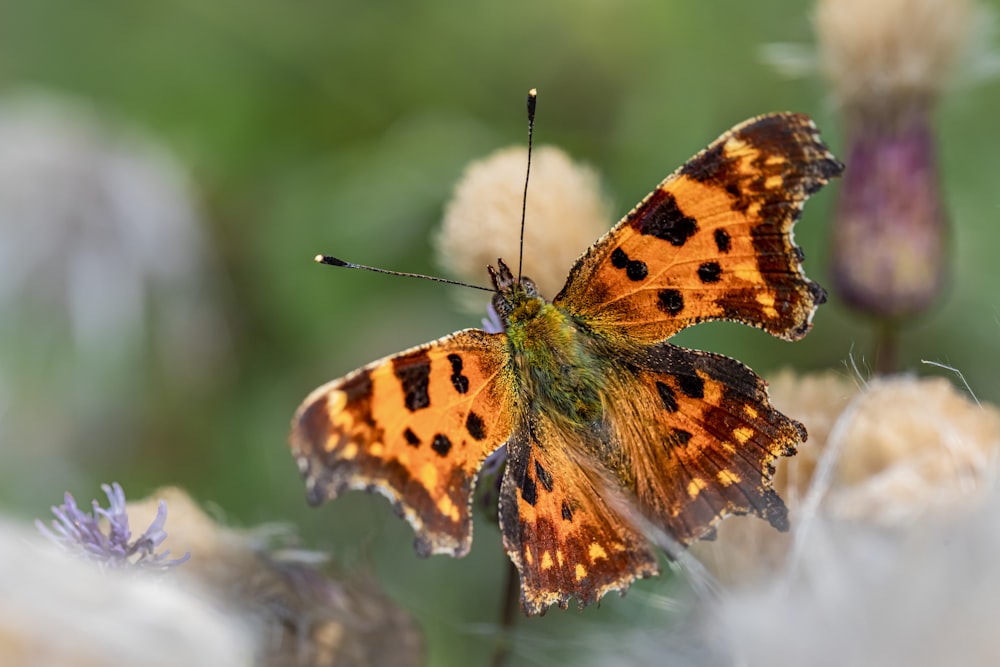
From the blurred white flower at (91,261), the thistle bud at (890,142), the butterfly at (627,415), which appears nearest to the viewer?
the butterfly at (627,415)

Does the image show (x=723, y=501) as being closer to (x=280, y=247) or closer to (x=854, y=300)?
(x=854, y=300)

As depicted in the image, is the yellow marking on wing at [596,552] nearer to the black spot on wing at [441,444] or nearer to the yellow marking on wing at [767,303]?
the black spot on wing at [441,444]

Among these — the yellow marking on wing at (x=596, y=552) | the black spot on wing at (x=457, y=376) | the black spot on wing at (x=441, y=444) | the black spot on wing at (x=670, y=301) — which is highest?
the black spot on wing at (x=670, y=301)

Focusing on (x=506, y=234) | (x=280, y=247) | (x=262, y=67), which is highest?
(x=262, y=67)

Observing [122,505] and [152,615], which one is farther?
[122,505]

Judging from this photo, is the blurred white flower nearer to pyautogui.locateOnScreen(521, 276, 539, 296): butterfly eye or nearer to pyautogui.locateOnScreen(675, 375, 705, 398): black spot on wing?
pyautogui.locateOnScreen(521, 276, 539, 296): butterfly eye

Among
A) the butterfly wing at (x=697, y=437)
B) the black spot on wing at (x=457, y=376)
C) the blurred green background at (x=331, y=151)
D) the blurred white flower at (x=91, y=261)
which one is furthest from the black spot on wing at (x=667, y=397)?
the blurred white flower at (x=91, y=261)

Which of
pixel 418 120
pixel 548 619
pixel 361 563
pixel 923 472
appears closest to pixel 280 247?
pixel 418 120
